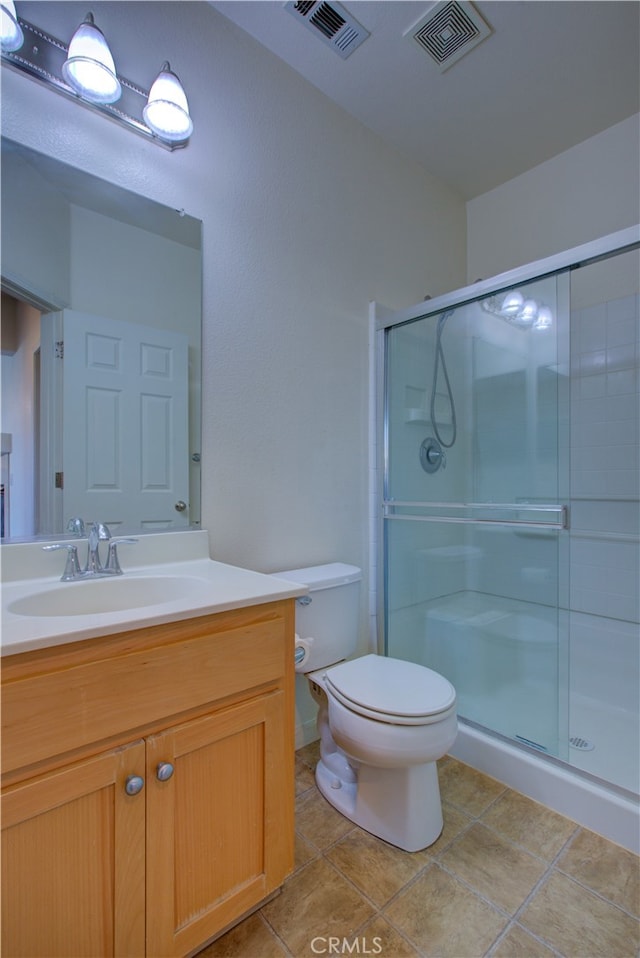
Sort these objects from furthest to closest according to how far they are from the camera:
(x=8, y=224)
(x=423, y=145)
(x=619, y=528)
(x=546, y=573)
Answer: (x=423, y=145)
(x=619, y=528)
(x=546, y=573)
(x=8, y=224)

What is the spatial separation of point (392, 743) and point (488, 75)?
2466 millimetres

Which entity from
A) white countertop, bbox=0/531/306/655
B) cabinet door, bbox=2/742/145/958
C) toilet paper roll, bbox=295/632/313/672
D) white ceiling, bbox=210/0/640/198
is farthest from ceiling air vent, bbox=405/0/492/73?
cabinet door, bbox=2/742/145/958

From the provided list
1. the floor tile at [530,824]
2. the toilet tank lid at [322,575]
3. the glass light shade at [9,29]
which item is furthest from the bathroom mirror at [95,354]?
the floor tile at [530,824]

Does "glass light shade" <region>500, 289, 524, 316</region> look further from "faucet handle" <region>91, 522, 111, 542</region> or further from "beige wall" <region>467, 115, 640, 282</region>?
"faucet handle" <region>91, 522, 111, 542</region>

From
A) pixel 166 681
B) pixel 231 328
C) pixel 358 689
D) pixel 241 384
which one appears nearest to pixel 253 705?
pixel 166 681

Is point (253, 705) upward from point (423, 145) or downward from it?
downward

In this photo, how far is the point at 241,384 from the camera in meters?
1.60

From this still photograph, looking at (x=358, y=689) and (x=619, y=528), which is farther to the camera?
(x=619, y=528)

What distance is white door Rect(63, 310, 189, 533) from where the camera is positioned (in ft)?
4.13

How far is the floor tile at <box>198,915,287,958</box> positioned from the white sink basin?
0.77 metres

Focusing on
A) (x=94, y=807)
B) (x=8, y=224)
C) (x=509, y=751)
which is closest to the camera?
(x=94, y=807)

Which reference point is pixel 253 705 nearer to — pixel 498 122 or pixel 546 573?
pixel 546 573

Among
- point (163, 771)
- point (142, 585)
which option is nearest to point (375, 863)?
point (163, 771)

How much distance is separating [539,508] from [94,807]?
1.55 meters
